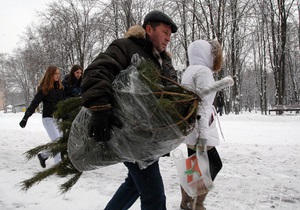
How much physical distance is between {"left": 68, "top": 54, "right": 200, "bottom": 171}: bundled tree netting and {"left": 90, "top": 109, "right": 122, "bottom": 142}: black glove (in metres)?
0.03

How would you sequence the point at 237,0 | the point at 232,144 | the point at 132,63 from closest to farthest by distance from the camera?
1. the point at 132,63
2. the point at 232,144
3. the point at 237,0

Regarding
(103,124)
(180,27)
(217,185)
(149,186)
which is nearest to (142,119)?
(103,124)

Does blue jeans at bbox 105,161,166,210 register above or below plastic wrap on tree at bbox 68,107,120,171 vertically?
below

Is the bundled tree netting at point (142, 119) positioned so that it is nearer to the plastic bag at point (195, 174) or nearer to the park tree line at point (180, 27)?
the plastic bag at point (195, 174)

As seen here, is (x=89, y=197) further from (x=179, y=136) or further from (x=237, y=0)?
(x=237, y=0)

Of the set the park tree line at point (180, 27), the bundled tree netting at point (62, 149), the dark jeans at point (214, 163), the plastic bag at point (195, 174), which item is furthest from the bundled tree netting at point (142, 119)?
the park tree line at point (180, 27)

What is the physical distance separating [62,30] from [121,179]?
24402 mm

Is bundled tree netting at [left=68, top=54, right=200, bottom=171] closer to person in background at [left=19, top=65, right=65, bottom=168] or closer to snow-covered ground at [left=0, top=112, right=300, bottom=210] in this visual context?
snow-covered ground at [left=0, top=112, right=300, bottom=210]

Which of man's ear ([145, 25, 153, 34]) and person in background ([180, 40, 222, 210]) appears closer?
man's ear ([145, 25, 153, 34])

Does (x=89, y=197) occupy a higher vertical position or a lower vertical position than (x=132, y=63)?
lower

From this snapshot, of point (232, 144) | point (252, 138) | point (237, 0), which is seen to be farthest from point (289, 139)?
point (237, 0)

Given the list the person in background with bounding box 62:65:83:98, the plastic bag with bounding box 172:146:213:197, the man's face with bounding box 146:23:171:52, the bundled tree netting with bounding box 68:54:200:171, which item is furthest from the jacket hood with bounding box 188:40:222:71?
the person in background with bounding box 62:65:83:98

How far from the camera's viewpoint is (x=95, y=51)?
86.6 ft

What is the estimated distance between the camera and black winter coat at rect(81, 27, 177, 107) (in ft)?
5.62
